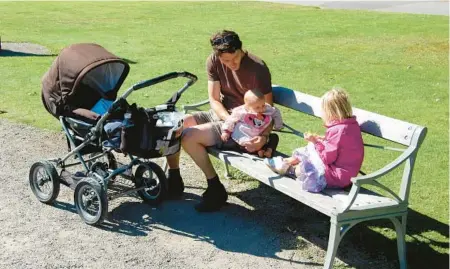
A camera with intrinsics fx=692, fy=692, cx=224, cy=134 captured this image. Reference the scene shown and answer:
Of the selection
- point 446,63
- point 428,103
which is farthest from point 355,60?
point 428,103

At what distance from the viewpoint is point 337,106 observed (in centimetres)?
478

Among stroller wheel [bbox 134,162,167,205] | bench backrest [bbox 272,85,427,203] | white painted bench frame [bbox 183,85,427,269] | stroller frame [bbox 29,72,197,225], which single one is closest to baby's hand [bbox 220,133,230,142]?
white painted bench frame [bbox 183,85,427,269]

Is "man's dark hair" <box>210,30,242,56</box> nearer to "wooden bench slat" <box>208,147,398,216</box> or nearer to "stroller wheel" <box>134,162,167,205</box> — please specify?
"wooden bench slat" <box>208,147,398,216</box>

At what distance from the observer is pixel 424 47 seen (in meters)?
15.3

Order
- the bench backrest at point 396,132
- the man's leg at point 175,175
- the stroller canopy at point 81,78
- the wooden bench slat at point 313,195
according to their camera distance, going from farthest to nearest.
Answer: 1. the man's leg at point 175,175
2. the stroller canopy at point 81,78
3. the bench backrest at point 396,132
4. the wooden bench slat at point 313,195

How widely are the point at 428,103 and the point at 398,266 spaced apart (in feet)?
18.4

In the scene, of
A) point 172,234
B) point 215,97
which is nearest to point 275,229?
point 172,234

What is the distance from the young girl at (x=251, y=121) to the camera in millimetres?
5484

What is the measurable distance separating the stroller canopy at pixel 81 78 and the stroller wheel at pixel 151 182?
72cm

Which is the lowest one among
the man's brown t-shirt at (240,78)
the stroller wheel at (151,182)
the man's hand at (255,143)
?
the stroller wheel at (151,182)

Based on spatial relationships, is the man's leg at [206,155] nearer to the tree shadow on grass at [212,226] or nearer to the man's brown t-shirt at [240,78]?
the tree shadow on grass at [212,226]

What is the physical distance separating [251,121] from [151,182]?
101cm

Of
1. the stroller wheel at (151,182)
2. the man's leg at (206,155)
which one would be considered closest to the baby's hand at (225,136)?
the man's leg at (206,155)

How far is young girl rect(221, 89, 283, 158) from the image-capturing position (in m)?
5.48
